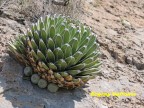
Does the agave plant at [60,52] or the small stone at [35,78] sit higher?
the agave plant at [60,52]

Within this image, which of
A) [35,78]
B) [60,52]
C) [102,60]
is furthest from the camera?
[102,60]

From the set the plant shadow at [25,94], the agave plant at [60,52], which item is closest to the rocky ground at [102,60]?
the plant shadow at [25,94]

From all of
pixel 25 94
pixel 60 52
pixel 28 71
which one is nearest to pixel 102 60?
pixel 60 52

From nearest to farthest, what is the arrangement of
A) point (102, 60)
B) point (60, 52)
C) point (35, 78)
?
point (60, 52) < point (35, 78) < point (102, 60)

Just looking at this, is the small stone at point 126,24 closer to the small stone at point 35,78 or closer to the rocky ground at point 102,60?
the rocky ground at point 102,60

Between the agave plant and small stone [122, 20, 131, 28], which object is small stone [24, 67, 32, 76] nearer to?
the agave plant

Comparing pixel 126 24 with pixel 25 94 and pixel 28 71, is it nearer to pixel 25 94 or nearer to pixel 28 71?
pixel 28 71
